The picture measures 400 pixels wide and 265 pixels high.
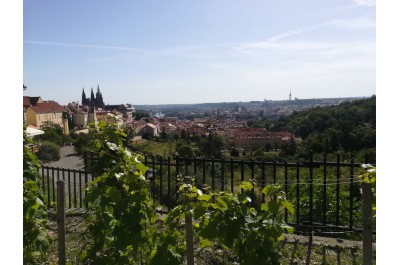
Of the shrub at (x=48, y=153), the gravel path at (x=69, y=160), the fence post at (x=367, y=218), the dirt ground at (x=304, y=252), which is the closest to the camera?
the fence post at (x=367, y=218)

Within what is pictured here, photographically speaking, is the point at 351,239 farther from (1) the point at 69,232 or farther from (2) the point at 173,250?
(1) the point at 69,232

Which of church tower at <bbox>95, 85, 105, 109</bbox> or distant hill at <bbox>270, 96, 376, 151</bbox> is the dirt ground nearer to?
distant hill at <bbox>270, 96, 376, 151</bbox>

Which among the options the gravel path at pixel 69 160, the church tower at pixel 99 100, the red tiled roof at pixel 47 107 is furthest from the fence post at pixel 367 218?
the church tower at pixel 99 100

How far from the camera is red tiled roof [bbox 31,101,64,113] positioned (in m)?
60.9

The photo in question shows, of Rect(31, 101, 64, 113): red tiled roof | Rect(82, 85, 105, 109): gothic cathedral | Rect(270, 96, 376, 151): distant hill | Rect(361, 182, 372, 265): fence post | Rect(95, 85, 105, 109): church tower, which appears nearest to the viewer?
Rect(361, 182, 372, 265): fence post

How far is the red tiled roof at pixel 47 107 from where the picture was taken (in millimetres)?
60906

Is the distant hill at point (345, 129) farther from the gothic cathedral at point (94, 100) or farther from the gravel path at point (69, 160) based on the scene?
the gothic cathedral at point (94, 100)

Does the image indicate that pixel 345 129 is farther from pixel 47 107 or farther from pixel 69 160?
pixel 47 107

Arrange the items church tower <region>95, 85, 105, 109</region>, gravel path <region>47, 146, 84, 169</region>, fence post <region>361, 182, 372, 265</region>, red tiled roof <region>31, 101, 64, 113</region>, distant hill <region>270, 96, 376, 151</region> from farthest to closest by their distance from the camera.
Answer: church tower <region>95, 85, 105, 109</region> → red tiled roof <region>31, 101, 64, 113</region> → gravel path <region>47, 146, 84, 169</region> → distant hill <region>270, 96, 376, 151</region> → fence post <region>361, 182, 372, 265</region>

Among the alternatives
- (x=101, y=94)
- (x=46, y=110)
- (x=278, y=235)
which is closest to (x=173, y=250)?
(x=278, y=235)

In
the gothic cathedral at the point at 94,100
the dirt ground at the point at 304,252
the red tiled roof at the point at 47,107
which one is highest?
the gothic cathedral at the point at 94,100

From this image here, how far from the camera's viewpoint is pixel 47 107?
64.2 m

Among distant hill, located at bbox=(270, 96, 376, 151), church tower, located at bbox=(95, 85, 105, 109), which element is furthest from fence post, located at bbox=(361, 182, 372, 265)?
church tower, located at bbox=(95, 85, 105, 109)

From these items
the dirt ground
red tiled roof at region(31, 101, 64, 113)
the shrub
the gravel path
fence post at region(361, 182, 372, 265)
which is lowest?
the gravel path
